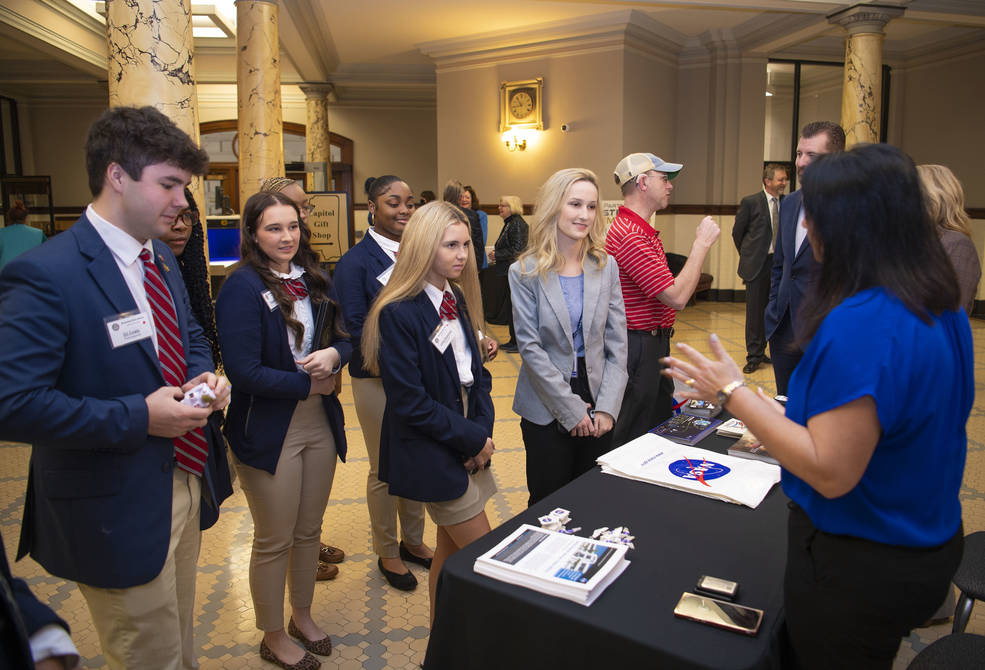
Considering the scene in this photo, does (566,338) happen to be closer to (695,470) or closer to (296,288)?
(695,470)

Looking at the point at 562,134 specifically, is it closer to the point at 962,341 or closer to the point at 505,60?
the point at 505,60

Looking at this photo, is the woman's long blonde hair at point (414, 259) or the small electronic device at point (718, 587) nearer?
the small electronic device at point (718, 587)

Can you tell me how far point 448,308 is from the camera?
227cm

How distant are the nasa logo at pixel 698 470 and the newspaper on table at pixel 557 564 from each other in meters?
0.47

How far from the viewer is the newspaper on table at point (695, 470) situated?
1.80 m

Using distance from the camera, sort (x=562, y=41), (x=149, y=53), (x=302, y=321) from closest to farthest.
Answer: (x=302, y=321) → (x=149, y=53) → (x=562, y=41)

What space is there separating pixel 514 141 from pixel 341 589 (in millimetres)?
8802

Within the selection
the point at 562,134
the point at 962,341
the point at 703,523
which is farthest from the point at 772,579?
the point at 562,134

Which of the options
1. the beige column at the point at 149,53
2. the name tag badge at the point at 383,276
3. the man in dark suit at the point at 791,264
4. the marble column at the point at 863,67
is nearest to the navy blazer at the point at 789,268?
the man in dark suit at the point at 791,264

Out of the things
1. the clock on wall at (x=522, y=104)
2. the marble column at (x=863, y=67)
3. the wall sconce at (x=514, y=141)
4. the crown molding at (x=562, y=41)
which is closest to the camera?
the marble column at (x=863, y=67)

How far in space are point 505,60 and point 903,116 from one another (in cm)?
669

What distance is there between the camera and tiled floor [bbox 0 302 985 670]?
2.45 m

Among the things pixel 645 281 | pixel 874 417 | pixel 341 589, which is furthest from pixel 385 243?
pixel 874 417

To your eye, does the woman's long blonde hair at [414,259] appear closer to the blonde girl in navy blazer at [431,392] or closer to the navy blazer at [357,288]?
the blonde girl in navy blazer at [431,392]
